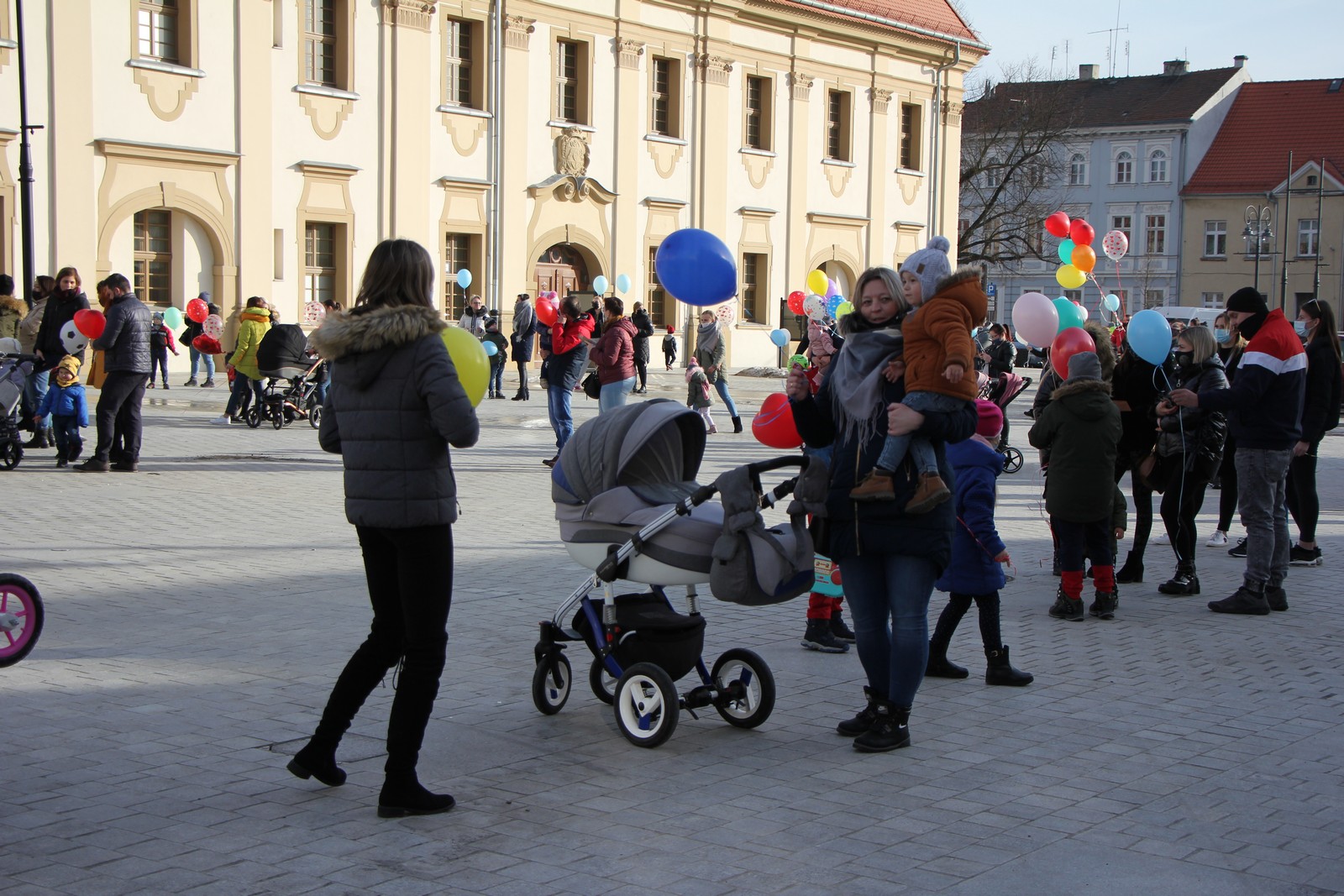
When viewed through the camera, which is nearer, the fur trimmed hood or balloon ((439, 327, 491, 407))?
the fur trimmed hood

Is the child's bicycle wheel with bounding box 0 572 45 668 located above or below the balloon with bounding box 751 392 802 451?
below

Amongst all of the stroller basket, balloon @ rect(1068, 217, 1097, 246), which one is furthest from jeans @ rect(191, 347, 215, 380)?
the stroller basket

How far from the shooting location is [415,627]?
480 cm

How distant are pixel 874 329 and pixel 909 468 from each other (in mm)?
563

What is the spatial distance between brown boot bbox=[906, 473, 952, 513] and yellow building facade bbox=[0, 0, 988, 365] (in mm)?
24063

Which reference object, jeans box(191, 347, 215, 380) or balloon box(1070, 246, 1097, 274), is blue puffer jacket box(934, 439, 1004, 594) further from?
jeans box(191, 347, 215, 380)

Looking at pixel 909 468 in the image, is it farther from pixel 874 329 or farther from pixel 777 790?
pixel 777 790

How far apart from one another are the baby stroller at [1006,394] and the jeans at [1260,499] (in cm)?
365

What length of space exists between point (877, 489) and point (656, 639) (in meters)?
1.08

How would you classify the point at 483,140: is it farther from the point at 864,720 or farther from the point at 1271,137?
the point at 1271,137

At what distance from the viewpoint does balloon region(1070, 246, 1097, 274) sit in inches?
617

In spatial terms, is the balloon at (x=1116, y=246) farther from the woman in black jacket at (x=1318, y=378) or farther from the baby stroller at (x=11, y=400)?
the baby stroller at (x=11, y=400)

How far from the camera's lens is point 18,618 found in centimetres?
633

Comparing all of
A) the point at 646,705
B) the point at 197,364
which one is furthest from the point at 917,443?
the point at 197,364
